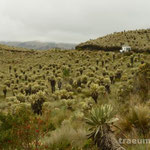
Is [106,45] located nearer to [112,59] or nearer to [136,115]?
[112,59]

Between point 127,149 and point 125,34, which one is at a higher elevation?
point 125,34

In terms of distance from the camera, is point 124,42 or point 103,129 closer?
point 103,129

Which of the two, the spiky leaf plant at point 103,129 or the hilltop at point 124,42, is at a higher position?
the hilltop at point 124,42

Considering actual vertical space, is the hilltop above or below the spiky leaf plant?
above

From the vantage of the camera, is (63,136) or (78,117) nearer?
(63,136)

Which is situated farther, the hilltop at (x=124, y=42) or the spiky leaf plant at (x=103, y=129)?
the hilltop at (x=124, y=42)

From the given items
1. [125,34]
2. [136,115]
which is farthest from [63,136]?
[125,34]

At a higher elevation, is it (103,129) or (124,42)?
(124,42)

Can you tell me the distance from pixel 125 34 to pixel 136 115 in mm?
61624

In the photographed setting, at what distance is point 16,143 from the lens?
580 cm

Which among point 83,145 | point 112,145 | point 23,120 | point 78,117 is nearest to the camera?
point 112,145

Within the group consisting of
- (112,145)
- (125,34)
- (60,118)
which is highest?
(125,34)

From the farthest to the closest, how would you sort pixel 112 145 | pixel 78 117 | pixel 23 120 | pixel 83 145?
pixel 78 117
pixel 23 120
pixel 83 145
pixel 112 145

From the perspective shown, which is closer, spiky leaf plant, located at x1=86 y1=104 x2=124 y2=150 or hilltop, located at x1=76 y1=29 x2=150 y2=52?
spiky leaf plant, located at x1=86 y1=104 x2=124 y2=150
